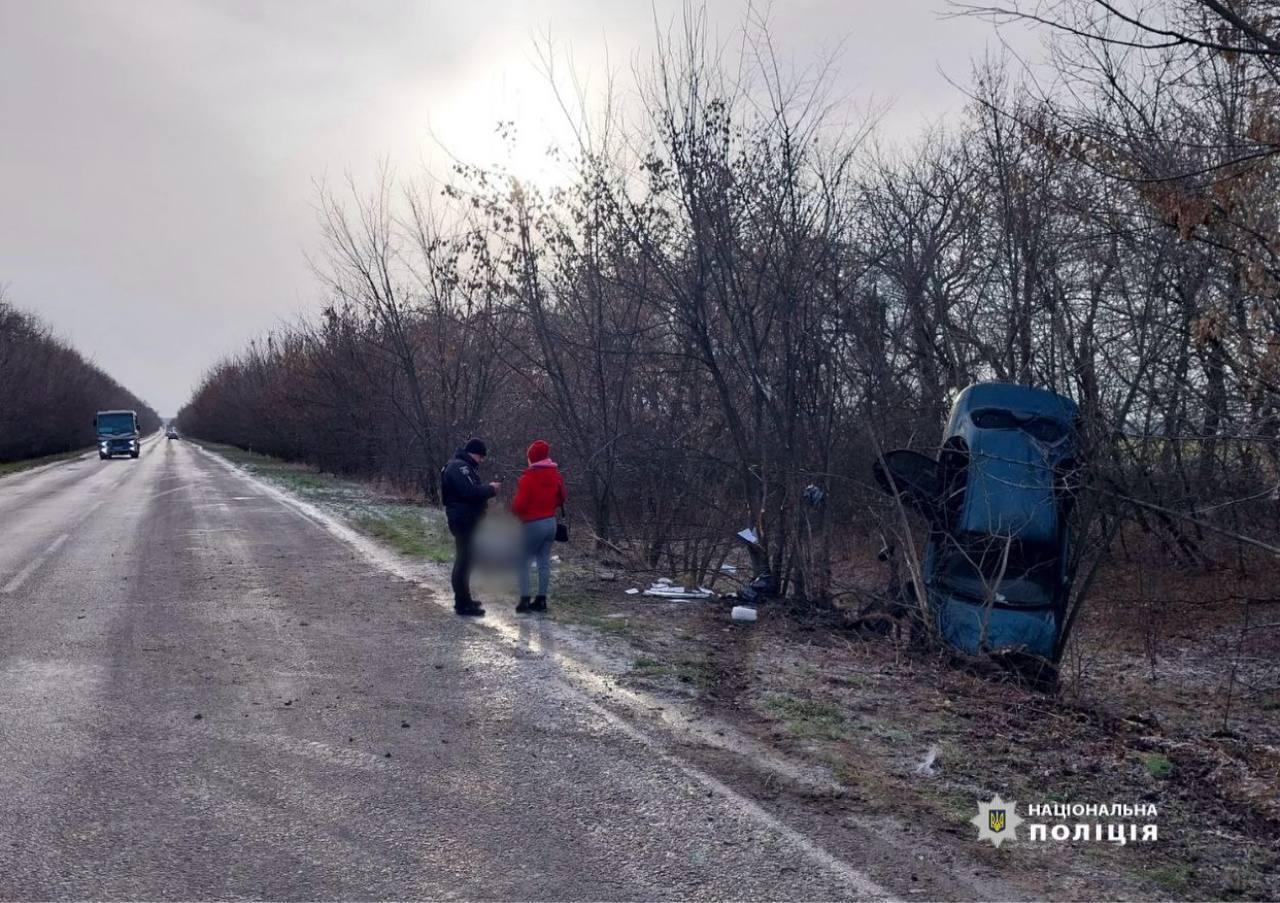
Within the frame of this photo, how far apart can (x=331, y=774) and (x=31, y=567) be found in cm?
1015

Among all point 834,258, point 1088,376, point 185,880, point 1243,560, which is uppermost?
point 834,258

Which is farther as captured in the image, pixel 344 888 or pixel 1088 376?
pixel 1088 376

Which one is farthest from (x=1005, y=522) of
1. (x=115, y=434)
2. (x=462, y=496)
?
(x=115, y=434)

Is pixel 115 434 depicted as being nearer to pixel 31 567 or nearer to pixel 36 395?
pixel 36 395

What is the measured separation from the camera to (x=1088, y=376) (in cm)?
1111

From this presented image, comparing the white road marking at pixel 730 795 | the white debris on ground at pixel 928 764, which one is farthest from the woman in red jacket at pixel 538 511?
the white debris on ground at pixel 928 764

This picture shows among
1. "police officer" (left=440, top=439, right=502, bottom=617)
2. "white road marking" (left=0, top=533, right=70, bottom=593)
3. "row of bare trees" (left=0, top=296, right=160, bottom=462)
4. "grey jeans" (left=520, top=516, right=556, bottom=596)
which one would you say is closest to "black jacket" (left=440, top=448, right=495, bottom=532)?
"police officer" (left=440, top=439, right=502, bottom=617)

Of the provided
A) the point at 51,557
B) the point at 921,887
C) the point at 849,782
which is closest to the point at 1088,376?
the point at 849,782

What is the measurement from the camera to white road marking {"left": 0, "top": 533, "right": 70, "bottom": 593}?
1225 cm

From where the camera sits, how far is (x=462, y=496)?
420 inches

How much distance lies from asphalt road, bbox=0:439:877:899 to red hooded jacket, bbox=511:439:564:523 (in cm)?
128

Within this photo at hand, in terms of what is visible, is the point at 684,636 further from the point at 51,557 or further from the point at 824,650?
the point at 51,557

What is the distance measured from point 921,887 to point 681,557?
33.0 ft

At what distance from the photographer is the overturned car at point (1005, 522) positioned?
9477 mm
